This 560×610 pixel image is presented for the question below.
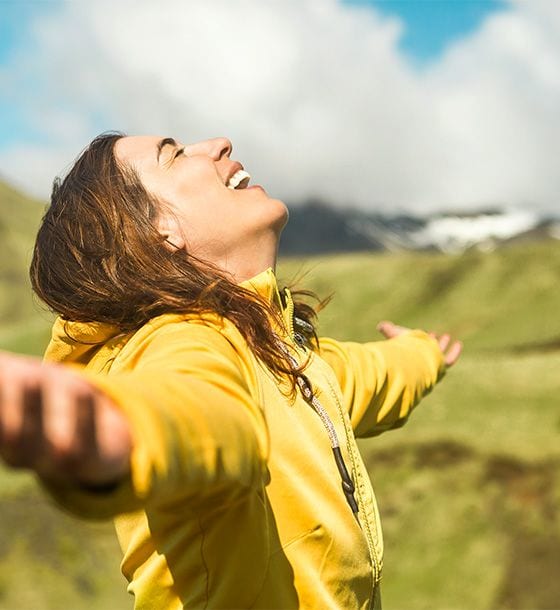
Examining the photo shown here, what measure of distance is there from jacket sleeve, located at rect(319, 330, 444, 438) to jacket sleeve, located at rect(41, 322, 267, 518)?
6.44ft

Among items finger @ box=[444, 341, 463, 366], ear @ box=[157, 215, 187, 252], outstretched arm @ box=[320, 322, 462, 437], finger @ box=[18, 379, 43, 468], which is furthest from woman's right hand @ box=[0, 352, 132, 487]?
finger @ box=[444, 341, 463, 366]

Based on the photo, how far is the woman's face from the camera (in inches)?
141

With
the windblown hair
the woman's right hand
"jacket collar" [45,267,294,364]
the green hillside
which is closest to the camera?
the woman's right hand

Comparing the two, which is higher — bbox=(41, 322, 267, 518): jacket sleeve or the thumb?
bbox=(41, 322, 267, 518): jacket sleeve

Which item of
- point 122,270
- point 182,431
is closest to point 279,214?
point 122,270

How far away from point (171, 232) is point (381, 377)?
1880 millimetres

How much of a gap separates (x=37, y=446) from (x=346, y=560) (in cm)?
192

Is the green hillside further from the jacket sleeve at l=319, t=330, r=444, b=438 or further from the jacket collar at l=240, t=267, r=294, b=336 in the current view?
the jacket collar at l=240, t=267, r=294, b=336

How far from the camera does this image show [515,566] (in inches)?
694

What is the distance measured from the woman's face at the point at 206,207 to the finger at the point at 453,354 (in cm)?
271

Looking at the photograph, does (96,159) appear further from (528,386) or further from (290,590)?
(528,386)

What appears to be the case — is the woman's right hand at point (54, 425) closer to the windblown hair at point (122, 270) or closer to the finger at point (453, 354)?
the windblown hair at point (122, 270)

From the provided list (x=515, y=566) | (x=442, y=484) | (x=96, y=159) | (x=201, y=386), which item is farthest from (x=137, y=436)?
(x=442, y=484)

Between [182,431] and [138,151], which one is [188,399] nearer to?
[182,431]
